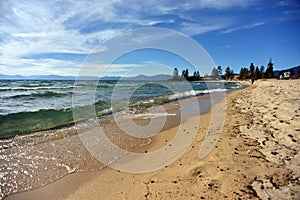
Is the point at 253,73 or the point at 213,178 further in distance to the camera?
the point at 253,73

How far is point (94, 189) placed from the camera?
10.5 feet

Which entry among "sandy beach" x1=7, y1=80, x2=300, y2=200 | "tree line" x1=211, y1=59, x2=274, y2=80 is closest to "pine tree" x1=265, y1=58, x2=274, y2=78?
"tree line" x1=211, y1=59, x2=274, y2=80

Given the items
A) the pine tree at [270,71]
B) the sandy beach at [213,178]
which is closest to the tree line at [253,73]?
the pine tree at [270,71]

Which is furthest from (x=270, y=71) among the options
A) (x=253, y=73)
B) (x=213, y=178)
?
(x=213, y=178)

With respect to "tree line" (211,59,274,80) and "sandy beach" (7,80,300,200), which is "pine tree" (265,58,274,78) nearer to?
"tree line" (211,59,274,80)

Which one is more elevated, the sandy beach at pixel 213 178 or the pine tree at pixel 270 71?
the pine tree at pixel 270 71

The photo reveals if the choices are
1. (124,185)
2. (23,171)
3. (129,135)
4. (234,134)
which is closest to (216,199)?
(124,185)

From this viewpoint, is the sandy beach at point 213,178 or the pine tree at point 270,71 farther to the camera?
the pine tree at point 270,71

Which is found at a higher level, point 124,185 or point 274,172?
point 274,172

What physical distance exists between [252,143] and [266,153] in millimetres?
683

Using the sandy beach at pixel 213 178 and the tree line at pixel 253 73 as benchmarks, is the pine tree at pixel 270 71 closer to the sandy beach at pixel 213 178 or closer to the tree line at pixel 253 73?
the tree line at pixel 253 73

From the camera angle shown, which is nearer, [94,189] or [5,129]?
[94,189]

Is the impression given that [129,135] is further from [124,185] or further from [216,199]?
[216,199]

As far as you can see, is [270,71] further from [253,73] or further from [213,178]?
[213,178]
